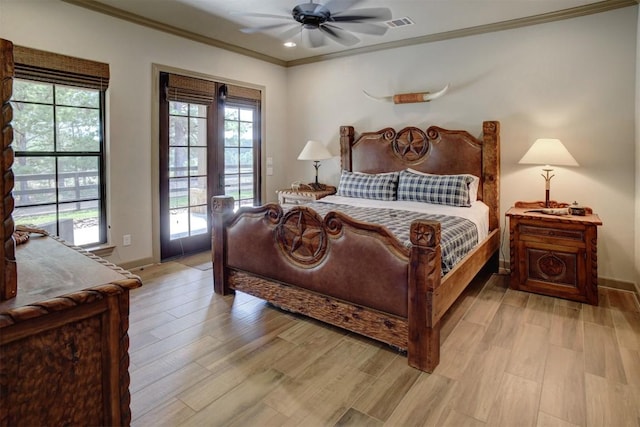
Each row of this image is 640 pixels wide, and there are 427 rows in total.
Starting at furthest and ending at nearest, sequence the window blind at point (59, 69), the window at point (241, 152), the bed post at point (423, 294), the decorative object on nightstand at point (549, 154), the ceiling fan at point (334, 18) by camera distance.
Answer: the window at point (241, 152) < the decorative object on nightstand at point (549, 154) < the window blind at point (59, 69) < the ceiling fan at point (334, 18) < the bed post at point (423, 294)

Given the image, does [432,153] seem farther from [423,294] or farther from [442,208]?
[423,294]

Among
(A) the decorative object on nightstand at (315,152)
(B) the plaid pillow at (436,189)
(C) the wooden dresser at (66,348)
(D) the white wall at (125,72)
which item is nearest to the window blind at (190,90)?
(D) the white wall at (125,72)

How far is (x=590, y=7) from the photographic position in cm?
359

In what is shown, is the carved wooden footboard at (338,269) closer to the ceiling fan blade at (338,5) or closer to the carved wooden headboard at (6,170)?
the ceiling fan blade at (338,5)

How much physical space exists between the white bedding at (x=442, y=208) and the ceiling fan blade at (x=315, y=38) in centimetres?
165

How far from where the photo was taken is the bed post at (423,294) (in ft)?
7.33

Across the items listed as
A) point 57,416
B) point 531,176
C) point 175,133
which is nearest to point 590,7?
point 531,176

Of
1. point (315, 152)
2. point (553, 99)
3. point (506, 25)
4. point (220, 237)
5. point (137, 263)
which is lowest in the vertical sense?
point (137, 263)

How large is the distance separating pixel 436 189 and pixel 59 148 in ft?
12.1

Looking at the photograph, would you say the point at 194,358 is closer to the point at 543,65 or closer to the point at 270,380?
the point at 270,380

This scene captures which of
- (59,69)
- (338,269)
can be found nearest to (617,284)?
(338,269)

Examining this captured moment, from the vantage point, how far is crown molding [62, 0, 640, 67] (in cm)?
358

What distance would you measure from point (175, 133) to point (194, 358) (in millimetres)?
2958

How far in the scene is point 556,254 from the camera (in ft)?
11.3
